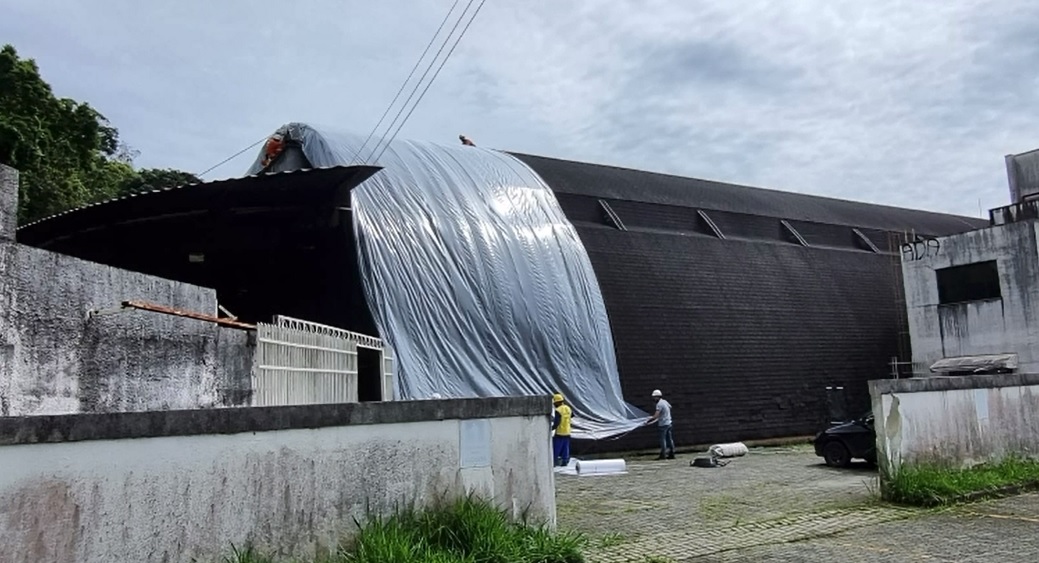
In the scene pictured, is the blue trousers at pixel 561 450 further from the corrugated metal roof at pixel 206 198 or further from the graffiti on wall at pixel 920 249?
the graffiti on wall at pixel 920 249

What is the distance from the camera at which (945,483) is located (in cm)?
986

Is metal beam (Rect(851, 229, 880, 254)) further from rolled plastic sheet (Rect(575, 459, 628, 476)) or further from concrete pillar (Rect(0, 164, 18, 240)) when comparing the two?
concrete pillar (Rect(0, 164, 18, 240))

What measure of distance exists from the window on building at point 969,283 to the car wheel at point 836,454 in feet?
34.5

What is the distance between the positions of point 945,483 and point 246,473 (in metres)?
8.02

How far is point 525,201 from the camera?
730 inches

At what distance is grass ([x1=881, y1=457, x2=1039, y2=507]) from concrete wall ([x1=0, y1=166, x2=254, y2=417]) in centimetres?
744

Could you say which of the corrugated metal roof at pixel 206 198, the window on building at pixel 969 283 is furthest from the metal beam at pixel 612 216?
the window on building at pixel 969 283

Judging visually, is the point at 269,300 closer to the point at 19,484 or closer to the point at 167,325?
the point at 167,325

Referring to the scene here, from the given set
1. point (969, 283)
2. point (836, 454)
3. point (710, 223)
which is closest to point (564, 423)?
point (836, 454)

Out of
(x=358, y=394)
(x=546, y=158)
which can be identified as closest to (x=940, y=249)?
(x=546, y=158)

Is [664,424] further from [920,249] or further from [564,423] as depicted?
[920,249]

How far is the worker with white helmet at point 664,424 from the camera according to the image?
53.2 feet

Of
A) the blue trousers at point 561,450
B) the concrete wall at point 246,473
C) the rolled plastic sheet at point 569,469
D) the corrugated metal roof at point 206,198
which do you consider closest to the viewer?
the concrete wall at point 246,473

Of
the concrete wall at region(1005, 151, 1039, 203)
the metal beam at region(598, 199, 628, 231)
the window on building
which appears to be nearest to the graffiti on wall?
the window on building
